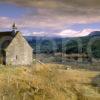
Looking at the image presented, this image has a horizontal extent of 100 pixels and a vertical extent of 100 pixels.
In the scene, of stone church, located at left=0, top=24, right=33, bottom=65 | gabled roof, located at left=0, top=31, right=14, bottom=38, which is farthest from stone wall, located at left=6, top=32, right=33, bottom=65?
gabled roof, located at left=0, top=31, right=14, bottom=38

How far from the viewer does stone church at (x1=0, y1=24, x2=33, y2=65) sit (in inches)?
2479

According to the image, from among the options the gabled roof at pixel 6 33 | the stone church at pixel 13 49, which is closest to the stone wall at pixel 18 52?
the stone church at pixel 13 49

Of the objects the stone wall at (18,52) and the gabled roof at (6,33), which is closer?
the stone wall at (18,52)

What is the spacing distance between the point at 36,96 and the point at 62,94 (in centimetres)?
600

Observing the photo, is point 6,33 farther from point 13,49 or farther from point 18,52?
point 18,52

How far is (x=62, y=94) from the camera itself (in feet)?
99.0

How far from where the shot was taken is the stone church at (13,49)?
207 ft

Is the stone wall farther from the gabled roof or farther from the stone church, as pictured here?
the gabled roof

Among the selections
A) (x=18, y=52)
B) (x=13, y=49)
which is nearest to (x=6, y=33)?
(x=13, y=49)

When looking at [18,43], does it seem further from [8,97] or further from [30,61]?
[8,97]

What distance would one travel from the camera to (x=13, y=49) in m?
64.0

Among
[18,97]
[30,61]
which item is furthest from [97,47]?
[18,97]

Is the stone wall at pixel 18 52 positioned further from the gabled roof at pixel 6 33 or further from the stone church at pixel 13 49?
the gabled roof at pixel 6 33

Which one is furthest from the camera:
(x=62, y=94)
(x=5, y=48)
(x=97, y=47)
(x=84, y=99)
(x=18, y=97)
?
(x=97, y=47)
